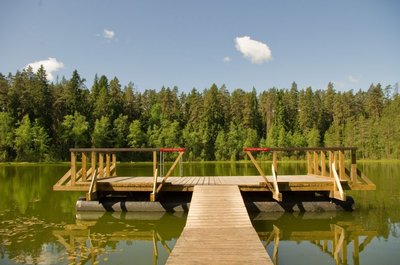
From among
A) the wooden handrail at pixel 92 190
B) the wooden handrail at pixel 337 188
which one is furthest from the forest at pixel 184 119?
the wooden handrail at pixel 337 188

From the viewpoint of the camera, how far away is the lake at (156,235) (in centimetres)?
923

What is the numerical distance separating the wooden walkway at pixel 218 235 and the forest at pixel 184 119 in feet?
198

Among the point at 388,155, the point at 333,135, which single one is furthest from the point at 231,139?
the point at 388,155

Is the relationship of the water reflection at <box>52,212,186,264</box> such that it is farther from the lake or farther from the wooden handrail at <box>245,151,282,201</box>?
the wooden handrail at <box>245,151,282,201</box>

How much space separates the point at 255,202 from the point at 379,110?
297 feet

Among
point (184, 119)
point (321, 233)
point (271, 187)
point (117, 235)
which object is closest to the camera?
point (117, 235)

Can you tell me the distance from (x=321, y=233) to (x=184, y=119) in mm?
82793

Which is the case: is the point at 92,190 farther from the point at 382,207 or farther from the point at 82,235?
the point at 382,207

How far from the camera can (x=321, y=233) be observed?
38.1 ft

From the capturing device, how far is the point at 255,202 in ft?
48.9

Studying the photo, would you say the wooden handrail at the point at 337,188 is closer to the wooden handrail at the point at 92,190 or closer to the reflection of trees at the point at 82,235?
the reflection of trees at the point at 82,235

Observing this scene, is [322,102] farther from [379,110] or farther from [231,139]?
[231,139]

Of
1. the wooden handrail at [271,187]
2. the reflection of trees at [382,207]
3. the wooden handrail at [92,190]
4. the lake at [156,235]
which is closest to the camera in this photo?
the lake at [156,235]

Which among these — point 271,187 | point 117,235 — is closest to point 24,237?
point 117,235
